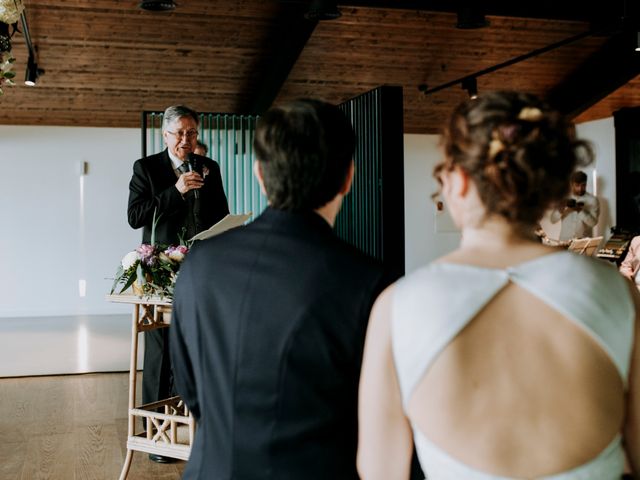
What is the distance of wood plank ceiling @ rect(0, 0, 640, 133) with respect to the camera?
339 inches

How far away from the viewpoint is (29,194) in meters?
10.8

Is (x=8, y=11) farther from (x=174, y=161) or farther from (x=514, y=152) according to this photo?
(x=514, y=152)

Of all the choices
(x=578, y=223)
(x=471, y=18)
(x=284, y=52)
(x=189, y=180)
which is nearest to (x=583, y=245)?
(x=578, y=223)

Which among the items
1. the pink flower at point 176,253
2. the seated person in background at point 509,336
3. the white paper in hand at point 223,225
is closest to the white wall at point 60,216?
the pink flower at point 176,253

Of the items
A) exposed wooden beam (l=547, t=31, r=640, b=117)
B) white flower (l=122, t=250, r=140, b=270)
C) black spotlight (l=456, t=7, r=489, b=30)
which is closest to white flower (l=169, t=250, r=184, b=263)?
white flower (l=122, t=250, r=140, b=270)

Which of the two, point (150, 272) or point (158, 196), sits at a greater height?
point (158, 196)

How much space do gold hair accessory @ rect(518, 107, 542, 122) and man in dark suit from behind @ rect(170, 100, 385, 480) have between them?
380 mm

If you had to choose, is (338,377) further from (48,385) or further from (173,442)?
(48,385)

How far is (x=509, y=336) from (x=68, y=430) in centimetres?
382

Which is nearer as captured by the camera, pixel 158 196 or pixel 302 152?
pixel 302 152

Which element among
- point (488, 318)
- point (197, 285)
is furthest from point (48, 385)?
point (488, 318)

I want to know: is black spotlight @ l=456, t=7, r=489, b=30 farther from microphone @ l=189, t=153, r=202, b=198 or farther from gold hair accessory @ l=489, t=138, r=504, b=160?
gold hair accessory @ l=489, t=138, r=504, b=160

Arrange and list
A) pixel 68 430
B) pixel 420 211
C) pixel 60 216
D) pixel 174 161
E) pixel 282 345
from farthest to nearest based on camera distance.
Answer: pixel 420 211 → pixel 60 216 → pixel 68 430 → pixel 174 161 → pixel 282 345

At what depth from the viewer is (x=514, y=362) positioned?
1.01 metres
